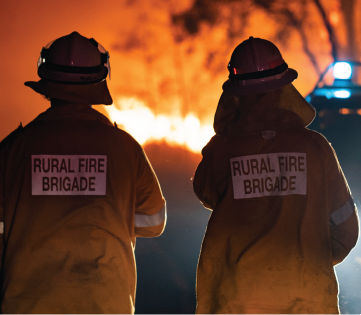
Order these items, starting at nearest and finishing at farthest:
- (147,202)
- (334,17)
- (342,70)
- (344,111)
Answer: (147,202) < (342,70) < (344,111) < (334,17)

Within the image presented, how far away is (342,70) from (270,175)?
552 centimetres

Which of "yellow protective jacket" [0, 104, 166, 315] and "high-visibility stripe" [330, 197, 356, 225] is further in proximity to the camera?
"high-visibility stripe" [330, 197, 356, 225]

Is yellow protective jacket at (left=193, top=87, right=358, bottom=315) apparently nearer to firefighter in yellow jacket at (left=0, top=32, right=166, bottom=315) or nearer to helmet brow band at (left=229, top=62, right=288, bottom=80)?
helmet brow band at (left=229, top=62, right=288, bottom=80)

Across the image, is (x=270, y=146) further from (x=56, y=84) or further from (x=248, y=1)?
(x=248, y=1)

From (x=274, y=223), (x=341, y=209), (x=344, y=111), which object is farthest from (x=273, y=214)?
(x=344, y=111)

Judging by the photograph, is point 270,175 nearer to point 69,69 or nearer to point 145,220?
point 145,220

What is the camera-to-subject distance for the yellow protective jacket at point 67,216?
179cm

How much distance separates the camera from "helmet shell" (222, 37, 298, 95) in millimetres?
2121

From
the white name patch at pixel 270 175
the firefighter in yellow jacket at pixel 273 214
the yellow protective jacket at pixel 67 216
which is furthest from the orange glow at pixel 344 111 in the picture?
the yellow protective jacket at pixel 67 216

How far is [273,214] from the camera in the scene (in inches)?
74.5

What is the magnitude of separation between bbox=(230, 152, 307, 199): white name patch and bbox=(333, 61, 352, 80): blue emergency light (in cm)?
538

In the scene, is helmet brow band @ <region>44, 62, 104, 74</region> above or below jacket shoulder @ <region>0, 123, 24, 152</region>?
above

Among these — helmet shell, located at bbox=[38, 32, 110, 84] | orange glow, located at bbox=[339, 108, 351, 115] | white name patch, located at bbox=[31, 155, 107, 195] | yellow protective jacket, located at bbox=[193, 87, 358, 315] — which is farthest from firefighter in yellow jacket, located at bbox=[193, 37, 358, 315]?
orange glow, located at bbox=[339, 108, 351, 115]

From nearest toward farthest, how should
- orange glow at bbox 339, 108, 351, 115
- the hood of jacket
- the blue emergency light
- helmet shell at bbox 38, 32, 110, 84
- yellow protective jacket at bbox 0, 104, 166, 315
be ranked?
yellow protective jacket at bbox 0, 104, 166, 315 < the hood of jacket < helmet shell at bbox 38, 32, 110, 84 < the blue emergency light < orange glow at bbox 339, 108, 351, 115
